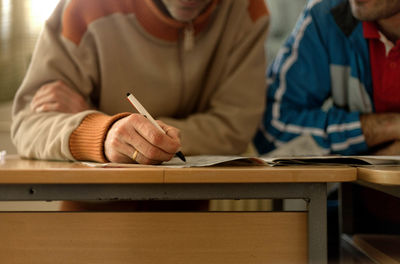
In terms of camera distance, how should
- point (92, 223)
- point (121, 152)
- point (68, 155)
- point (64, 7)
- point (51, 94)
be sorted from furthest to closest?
point (64, 7) → point (51, 94) → point (68, 155) → point (121, 152) → point (92, 223)

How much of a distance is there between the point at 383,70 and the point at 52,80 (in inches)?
34.3

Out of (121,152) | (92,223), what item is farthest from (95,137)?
(92,223)

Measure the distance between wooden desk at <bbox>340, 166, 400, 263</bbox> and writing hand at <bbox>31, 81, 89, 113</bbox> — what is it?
65cm

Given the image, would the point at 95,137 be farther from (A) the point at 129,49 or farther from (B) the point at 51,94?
(A) the point at 129,49

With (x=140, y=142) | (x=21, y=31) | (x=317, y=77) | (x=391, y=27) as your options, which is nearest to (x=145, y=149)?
(x=140, y=142)

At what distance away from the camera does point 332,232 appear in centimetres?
111

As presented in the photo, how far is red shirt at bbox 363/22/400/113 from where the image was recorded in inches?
47.5

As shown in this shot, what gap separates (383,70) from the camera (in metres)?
1.23

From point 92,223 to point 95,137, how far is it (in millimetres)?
206

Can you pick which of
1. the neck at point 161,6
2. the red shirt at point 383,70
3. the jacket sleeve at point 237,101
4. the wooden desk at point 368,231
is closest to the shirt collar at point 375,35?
the red shirt at point 383,70

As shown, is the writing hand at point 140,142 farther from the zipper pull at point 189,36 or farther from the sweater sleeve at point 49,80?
the zipper pull at point 189,36

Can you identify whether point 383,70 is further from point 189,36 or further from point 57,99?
point 57,99

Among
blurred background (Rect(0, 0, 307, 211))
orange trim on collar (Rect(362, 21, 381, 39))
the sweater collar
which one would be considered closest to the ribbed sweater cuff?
the sweater collar

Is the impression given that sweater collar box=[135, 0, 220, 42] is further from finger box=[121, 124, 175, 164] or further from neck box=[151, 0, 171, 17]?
finger box=[121, 124, 175, 164]
